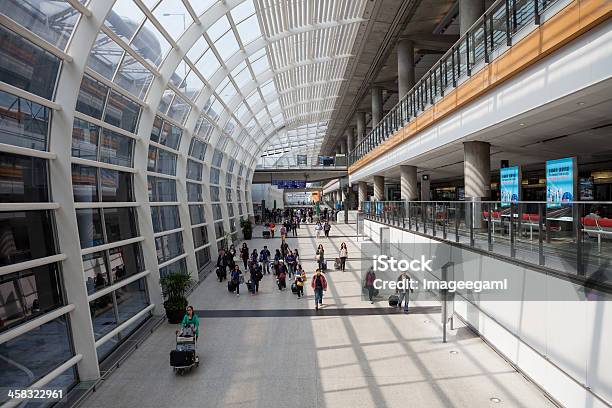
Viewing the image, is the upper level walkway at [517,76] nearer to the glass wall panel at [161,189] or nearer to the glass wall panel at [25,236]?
the glass wall panel at [25,236]

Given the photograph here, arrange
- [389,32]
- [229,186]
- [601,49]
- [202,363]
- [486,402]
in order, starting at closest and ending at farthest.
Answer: [601,49]
[486,402]
[202,363]
[389,32]
[229,186]

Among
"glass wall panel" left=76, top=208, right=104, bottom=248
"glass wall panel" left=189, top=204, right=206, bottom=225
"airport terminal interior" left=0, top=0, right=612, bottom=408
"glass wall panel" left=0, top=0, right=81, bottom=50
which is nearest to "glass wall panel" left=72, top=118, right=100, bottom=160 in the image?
"airport terminal interior" left=0, top=0, right=612, bottom=408

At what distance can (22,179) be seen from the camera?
6.82m

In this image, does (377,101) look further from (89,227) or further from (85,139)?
(89,227)

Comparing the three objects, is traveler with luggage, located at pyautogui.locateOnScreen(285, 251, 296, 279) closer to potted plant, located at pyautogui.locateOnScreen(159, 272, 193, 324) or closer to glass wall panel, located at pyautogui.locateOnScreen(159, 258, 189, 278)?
glass wall panel, located at pyautogui.locateOnScreen(159, 258, 189, 278)

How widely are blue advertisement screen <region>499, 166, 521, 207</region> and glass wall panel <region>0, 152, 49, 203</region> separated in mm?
9662

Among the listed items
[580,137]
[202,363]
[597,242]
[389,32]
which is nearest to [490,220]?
[597,242]

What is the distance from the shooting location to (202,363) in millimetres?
8031

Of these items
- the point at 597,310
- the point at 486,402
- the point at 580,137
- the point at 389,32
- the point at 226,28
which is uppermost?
the point at 389,32

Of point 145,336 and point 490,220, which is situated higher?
point 490,220

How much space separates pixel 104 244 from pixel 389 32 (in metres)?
15.6

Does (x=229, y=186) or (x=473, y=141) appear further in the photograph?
(x=229, y=186)

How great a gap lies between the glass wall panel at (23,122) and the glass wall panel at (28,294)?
2152 millimetres

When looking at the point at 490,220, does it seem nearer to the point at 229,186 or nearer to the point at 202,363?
the point at 202,363
